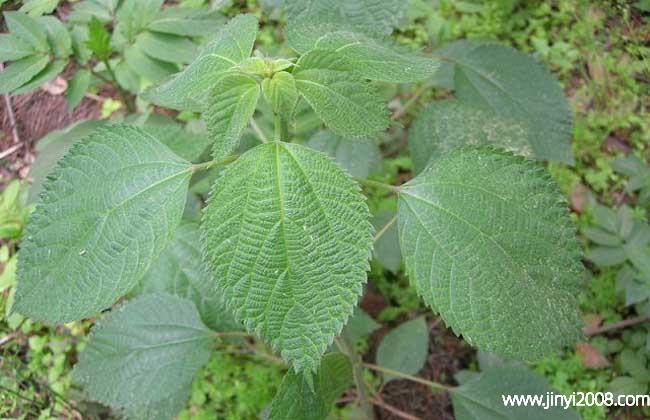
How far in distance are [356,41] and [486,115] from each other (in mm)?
597

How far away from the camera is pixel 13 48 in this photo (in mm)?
1828

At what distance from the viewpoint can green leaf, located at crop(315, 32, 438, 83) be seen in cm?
117

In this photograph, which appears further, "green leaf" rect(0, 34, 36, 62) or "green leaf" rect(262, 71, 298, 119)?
"green leaf" rect(0, 34, 36, 62)

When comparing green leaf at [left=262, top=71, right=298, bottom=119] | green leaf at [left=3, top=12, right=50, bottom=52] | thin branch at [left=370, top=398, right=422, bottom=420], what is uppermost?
green leaf at [left=262, top=71, right=298, bottom=119]

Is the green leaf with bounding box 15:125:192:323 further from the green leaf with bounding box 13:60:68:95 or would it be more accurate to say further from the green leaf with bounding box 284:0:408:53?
the green leaf with bounding box 13:60:68:95

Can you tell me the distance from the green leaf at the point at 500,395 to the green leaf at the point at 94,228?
1.13m

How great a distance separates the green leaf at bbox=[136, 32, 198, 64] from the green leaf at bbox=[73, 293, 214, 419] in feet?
2.76

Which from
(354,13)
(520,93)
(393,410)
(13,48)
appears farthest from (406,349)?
(13,48)

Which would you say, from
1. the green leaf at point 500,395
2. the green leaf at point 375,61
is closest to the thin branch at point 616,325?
the green leaf at point 500,395

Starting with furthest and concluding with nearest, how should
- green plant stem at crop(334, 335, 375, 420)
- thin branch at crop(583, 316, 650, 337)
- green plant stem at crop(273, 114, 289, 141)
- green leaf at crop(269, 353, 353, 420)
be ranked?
1. thin branch at crop(583, 316, 650, 337)
2. green plant stem at crop(334, 335, 375, 420)
3. green leaf at crop(269, 353, 353, 420)
4. green plant stem at crop(273, 114, 289, 141)

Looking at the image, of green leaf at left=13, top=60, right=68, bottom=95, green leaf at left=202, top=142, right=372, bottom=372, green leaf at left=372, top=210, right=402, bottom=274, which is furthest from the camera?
green leaf at left=372, top=210, right=402, bottom=274

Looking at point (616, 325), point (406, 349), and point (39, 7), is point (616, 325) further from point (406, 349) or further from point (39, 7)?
point (39, 7)

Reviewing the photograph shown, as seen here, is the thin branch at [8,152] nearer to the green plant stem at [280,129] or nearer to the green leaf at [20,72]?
the green leaf at [20,72]

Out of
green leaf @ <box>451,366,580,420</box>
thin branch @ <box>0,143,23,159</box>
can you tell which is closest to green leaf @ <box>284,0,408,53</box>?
green leaf @ <box>451,366,580,420</box>
